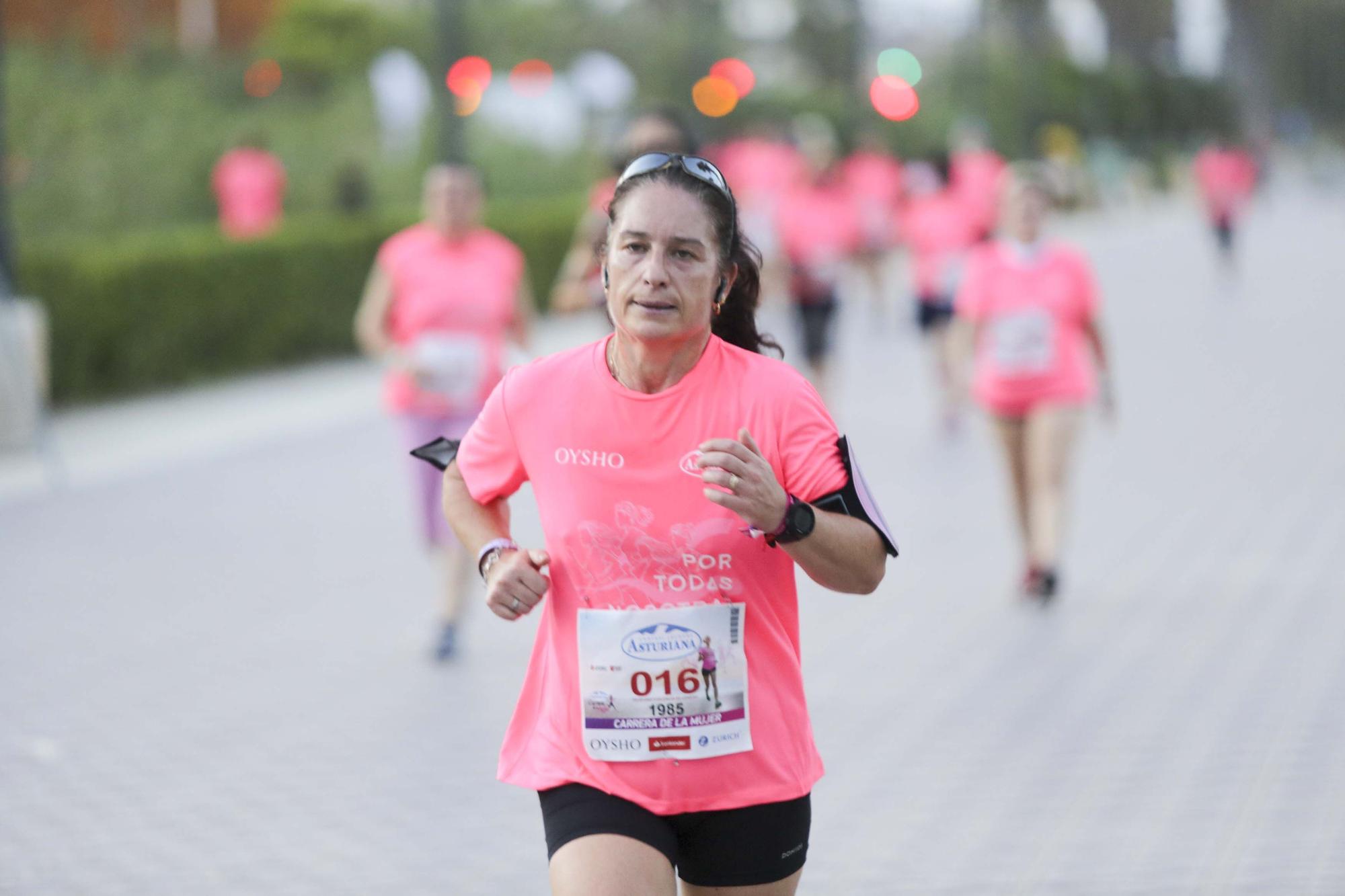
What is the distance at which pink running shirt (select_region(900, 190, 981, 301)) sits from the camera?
14359 mm

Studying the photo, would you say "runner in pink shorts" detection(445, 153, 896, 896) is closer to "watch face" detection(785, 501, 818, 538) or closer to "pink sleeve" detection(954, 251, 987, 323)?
"watch face" detection(785, 501, 818, 538)

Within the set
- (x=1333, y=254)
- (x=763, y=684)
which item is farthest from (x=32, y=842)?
(x=1333, y=254)

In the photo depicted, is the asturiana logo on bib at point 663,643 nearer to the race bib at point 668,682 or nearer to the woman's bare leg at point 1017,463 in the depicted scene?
the race bib at point 668,682

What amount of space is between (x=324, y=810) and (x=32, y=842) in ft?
2.71

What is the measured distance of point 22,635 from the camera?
782 cm

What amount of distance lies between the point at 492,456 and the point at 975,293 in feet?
18.1

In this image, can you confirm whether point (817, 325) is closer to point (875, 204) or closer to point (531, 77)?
point (875, 204)

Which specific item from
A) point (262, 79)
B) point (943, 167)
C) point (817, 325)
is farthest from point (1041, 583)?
point (262, 79)

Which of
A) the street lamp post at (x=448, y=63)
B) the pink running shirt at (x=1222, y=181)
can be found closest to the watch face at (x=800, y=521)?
the street lamp post at (x=448, y=63)

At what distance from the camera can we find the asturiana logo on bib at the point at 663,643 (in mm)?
2957

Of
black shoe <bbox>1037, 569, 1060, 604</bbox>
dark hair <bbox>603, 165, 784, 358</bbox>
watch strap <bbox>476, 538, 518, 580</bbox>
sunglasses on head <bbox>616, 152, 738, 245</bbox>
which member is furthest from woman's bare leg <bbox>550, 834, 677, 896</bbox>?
black shoe <bbox>1037, 569, 1060, 604</bbox>

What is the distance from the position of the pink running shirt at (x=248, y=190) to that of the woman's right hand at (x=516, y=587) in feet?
57.9

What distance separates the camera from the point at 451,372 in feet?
24.3

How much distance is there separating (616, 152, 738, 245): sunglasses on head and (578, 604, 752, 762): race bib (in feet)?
2.05
